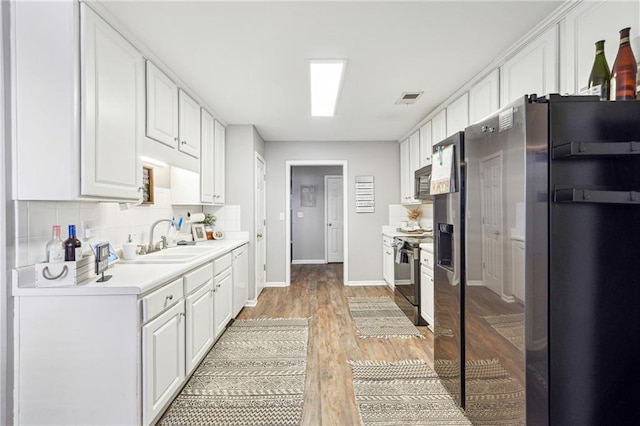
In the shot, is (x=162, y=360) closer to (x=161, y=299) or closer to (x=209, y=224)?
(x=161, y=299)

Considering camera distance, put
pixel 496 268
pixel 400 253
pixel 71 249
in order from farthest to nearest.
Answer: pixel 400 253 < pixel 71 249 < pixel 496 268

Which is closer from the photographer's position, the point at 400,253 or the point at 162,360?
the point at 162,360

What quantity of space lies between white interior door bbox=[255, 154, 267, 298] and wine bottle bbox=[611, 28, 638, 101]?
11.9 ft

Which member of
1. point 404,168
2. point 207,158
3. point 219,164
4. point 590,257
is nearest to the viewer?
point 590,257

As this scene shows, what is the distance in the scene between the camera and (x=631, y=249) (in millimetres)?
1308

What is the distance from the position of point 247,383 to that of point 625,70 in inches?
108

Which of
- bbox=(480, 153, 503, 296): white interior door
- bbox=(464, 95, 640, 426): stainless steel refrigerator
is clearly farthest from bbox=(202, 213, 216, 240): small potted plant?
bbox=(464, 95, 640, 426): stainless steel refrigerator

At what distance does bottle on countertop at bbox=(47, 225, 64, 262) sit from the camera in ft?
5.41

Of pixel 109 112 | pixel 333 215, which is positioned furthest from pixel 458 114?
pixel 333 215

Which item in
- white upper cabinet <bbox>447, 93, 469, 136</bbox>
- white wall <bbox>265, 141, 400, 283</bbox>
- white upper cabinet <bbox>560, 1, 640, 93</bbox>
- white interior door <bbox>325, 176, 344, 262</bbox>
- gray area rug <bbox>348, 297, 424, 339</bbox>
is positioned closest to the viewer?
white upper cabinet <bbox>560, 1, 640, 93</bbox>

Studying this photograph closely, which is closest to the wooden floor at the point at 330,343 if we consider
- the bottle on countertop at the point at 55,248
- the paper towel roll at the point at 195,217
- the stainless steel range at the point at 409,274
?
the stainless steel range at the point at 409,274

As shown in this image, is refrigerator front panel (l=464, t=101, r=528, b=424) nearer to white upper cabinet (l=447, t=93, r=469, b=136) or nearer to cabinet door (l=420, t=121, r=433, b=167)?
white upper cabinet (l=447, t=93, r=469, b=136)

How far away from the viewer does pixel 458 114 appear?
9.94 ft

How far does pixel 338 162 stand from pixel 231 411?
3.93m
